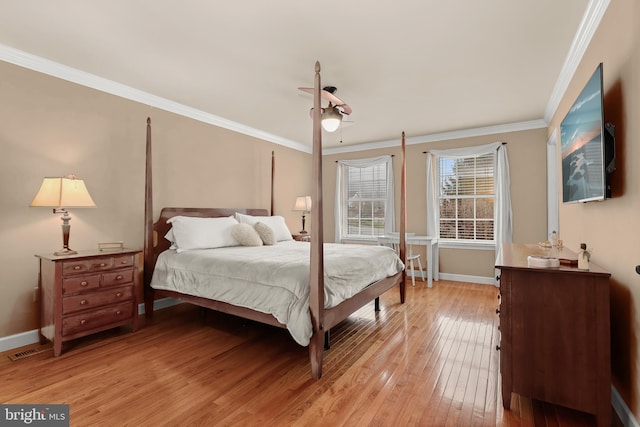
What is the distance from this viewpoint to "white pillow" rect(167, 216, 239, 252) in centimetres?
353

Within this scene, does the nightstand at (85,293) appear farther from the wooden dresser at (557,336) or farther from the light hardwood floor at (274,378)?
the wooden dresser at (557,336)

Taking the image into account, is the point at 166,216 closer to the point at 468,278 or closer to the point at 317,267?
the point at 317,267

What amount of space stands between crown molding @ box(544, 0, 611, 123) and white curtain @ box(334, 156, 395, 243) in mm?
2732

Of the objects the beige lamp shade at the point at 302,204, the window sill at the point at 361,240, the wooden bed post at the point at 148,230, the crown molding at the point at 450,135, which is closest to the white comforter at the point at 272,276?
the wooden bed post at the point at 148,230

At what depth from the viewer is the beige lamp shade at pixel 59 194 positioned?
2633 millimetres

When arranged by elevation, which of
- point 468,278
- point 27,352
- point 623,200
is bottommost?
point 27,352

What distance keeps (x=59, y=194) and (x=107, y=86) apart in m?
1.34

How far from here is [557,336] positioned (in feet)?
5.80

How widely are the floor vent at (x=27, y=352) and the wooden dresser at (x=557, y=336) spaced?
3533mm

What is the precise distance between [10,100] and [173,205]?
1.76 m

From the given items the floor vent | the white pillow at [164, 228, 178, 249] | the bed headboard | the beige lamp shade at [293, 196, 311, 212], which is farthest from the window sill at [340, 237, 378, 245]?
the floor vent

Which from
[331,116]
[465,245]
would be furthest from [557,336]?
[465,245]

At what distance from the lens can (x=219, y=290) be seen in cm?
280

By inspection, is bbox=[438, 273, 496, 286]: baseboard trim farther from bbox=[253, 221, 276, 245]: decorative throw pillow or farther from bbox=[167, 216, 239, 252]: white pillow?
bbox=[167, 216, 239, 252]: white pillow
